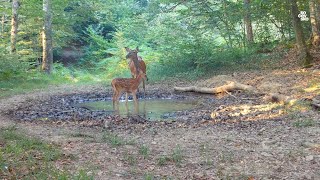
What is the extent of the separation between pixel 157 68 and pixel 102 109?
8443mm

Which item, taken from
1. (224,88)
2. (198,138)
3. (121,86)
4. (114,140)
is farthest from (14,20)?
(198,138)

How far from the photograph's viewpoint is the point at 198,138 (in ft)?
24.3

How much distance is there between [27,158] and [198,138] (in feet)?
9.79

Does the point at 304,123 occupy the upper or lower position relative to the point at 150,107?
lower

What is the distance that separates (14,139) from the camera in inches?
275

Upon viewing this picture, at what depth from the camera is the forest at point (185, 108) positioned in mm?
5805

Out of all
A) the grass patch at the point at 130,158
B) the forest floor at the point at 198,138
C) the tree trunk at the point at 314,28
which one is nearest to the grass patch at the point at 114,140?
the forest floor at the point at 198,138

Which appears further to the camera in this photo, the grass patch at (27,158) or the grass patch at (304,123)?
the grass patch at (304,123)

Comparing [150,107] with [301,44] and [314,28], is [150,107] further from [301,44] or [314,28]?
[314,28]

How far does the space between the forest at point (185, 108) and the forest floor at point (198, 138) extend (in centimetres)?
2

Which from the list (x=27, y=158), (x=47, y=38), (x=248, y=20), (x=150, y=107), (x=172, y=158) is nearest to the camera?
(x=27, y=158)

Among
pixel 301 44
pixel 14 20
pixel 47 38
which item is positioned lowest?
pixel 301 44

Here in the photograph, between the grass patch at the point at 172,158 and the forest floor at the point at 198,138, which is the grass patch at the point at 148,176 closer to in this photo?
the forest floor at the point at 198,138

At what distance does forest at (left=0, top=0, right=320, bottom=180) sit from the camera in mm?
5805
